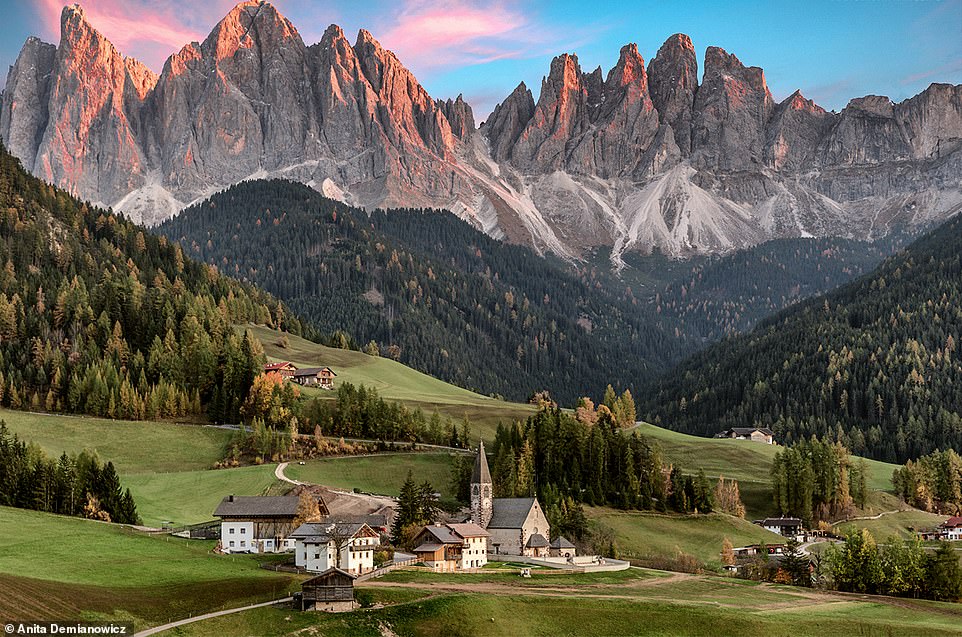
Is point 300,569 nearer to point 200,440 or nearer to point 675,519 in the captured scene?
point 675,519

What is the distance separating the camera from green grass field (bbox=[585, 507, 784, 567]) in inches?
5010

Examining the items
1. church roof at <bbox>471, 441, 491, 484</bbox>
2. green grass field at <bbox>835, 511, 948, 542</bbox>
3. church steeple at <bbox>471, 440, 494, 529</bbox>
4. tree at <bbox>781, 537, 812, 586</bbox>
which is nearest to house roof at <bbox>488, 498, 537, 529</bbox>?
church steeple at <bbox>471, 440, 494, 529</bbox>

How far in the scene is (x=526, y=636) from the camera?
78188 mm

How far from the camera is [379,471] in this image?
15288 centimetres

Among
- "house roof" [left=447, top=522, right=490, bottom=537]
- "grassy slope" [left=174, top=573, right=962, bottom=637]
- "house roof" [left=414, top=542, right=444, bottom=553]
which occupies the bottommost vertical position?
"grassy slope" [left=174, top=573, right=962, bottom=637]

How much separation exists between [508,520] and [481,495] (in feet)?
15.0

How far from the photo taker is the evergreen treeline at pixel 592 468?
469 feet

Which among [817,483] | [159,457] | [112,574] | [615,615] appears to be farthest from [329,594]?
[817,483]

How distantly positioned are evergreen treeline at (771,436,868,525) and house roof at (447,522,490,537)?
218 ft

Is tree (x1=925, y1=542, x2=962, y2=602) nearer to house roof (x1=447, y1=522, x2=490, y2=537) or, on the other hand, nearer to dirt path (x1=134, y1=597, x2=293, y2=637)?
house roof (x1=447, y1=522, x2=490, y2=537)

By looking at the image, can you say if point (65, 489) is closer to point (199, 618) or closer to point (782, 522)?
point (199, 618)

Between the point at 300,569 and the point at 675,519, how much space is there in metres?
60.3

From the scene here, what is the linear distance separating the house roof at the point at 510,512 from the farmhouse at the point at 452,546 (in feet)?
24.9

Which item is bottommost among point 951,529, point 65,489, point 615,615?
point 615,615
